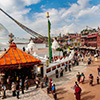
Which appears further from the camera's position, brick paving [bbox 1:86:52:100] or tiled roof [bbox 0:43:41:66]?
tiled roof [bbox 0:43:41:66]

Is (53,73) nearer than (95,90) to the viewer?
No

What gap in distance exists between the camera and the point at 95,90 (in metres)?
8.28

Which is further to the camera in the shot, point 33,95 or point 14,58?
point 14,58

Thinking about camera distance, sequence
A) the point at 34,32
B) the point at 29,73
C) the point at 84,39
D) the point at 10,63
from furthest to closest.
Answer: the point at 84,39, the point at 34,32, the point at 29,73, the point at 10,63

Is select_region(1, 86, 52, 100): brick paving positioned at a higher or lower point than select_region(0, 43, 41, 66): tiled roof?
lower

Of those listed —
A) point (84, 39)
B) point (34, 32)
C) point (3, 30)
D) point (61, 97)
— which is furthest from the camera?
point (84, 39)

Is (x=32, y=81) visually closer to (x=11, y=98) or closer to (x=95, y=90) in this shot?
(x=11, y=98)

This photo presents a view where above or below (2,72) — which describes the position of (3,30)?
above

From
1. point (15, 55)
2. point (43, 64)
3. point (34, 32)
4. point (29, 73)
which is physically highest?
point (34, 32)

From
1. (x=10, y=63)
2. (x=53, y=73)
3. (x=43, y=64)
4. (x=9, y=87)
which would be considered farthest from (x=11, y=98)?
(x=53, y=73)

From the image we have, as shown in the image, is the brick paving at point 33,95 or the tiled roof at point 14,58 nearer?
the brick paving at point 33,95

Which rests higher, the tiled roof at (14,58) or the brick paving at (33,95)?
the tiled roof at (14,58)

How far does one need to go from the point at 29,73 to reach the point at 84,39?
3490cm

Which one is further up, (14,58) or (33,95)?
(14,58)
